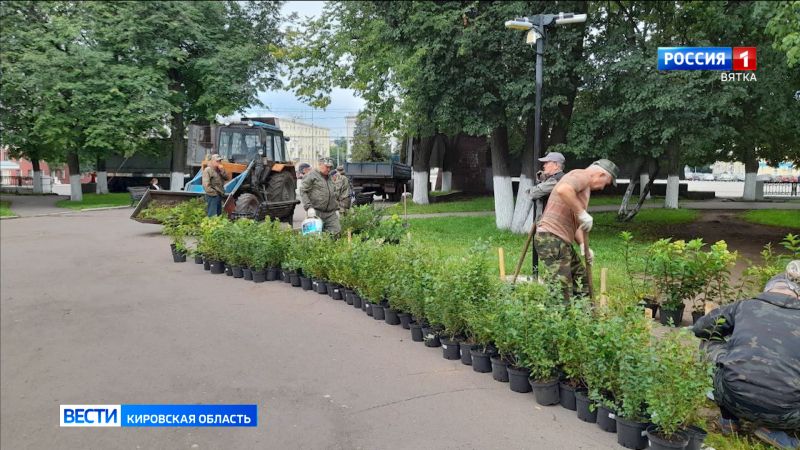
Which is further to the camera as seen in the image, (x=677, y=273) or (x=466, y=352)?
(x=677, y=273)

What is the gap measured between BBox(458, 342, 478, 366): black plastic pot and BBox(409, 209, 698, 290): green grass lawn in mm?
2929

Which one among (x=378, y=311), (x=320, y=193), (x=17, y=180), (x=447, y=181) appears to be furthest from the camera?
(x=17, y=180)

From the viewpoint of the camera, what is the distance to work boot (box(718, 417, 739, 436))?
353 centimetres

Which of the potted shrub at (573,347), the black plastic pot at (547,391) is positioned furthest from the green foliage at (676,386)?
the black plastic pot at (547,391)

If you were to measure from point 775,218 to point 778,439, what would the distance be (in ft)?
55.1

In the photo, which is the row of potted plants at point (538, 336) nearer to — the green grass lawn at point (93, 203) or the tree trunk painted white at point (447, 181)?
the green grass lawn at point (93, 203)

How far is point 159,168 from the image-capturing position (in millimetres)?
39312

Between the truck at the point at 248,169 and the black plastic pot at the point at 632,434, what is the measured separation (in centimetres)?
999

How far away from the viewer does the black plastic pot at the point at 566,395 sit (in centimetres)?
405

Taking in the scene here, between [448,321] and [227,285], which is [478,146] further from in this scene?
[448,321]

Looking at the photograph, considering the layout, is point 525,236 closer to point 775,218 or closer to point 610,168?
point 610,168

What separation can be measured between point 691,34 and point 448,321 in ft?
33.0

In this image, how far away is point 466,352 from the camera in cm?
495

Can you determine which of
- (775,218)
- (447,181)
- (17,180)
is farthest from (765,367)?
(17,180)
